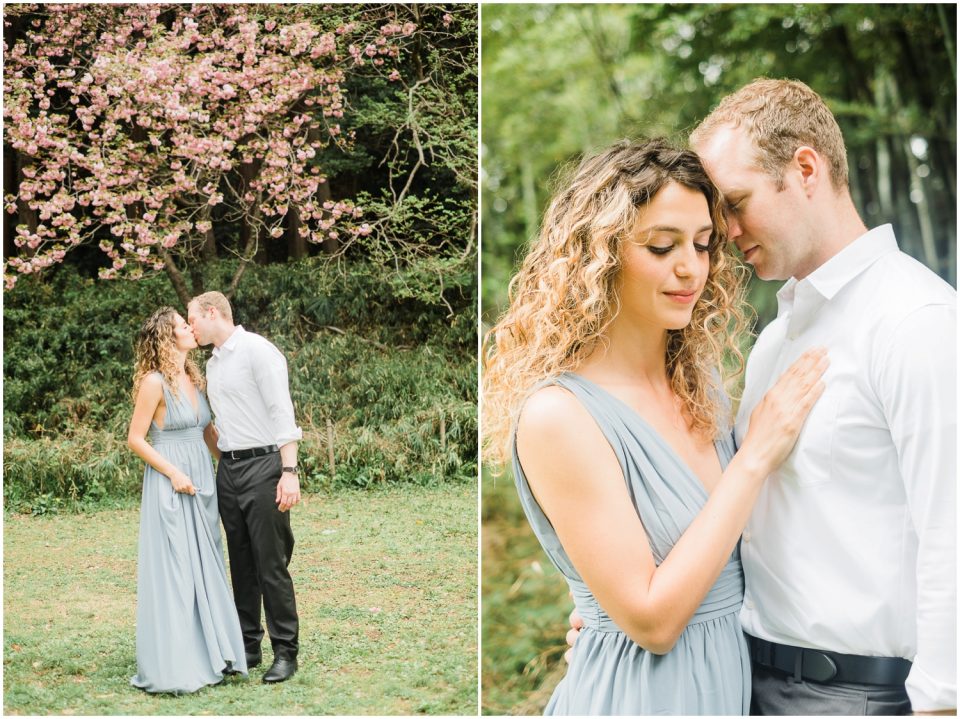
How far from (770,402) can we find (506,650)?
2.30 m

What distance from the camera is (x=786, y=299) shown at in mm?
1679

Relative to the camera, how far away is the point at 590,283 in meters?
1.49

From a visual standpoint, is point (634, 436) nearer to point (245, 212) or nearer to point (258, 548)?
point (258, 548)

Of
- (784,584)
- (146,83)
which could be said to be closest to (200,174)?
(146,83)

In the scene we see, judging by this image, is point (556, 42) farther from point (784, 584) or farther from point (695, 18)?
point (784, 584)

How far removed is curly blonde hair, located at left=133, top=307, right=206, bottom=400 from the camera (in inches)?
92.4

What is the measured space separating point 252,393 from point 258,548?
434 millimetres

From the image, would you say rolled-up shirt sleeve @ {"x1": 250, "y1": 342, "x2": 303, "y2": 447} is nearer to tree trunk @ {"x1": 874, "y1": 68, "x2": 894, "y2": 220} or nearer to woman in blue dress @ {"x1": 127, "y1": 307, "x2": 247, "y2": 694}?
woman in blue dress @ {"x1": 127, "y1": 307, "x2": 247, "y2": 694}

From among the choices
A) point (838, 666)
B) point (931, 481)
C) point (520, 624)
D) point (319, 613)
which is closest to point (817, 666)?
point (838, 666)

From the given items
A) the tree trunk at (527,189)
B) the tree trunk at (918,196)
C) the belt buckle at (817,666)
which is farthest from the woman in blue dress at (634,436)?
the tree trunk at (527,189)

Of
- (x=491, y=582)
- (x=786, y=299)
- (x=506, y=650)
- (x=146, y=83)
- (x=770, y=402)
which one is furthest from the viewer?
(x=491, y=582)

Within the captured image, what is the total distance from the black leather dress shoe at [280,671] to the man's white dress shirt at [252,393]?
61cm

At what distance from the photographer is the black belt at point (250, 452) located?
7.71ft

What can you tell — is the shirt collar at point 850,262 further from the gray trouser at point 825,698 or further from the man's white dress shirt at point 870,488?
the gray trouser at point 825,698
